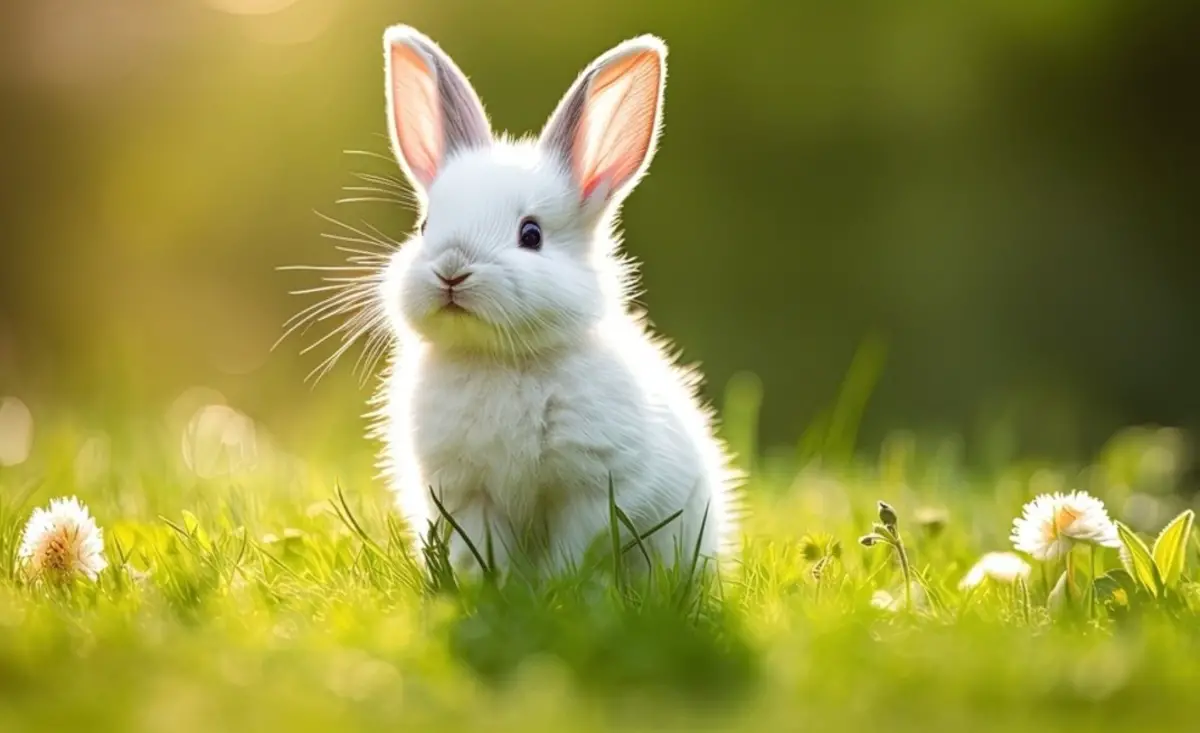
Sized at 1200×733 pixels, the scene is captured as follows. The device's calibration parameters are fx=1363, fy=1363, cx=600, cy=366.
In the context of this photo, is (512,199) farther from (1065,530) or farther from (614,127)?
(1065,530)

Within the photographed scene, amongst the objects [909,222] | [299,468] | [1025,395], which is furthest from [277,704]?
[909,222]

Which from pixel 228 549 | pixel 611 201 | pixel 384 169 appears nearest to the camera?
pixel 228 549

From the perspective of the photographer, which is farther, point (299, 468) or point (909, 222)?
point (909, 222)

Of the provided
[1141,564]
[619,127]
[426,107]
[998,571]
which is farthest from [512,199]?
[1141,564]

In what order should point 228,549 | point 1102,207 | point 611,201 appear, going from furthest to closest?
1. point 1102,207
2. point 611,201
3. point 228,549

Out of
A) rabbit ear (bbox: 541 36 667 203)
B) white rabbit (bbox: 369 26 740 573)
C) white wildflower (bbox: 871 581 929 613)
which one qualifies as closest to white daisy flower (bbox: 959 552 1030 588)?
white wildflower (bbox: 871 581 929 613)

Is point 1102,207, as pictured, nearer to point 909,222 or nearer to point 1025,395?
point 909,222

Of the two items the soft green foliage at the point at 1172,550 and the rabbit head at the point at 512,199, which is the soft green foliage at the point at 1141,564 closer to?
the soft green foliage at the point at 1172,550
